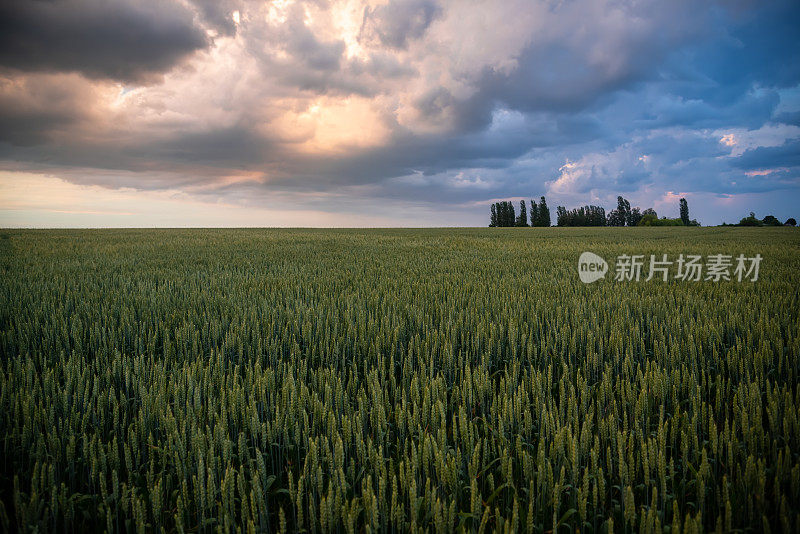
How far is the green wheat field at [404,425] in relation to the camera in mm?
1564

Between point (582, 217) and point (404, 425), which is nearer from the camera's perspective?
point (404, 425)

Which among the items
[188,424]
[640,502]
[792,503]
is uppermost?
[188,424]

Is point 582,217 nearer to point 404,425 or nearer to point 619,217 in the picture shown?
point 619,217

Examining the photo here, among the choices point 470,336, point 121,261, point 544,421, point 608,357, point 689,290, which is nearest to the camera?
point 544,421

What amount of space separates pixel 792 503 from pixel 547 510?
3.16 feet

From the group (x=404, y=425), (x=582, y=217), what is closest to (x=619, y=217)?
(x=582, y=217)

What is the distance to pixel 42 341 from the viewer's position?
3.94m

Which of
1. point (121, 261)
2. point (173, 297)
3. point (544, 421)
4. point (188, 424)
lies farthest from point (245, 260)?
point (544, 421)

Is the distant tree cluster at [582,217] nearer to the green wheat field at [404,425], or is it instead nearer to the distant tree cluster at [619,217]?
the distant tree cluster at [619,217]

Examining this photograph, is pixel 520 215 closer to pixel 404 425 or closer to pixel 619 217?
pixel 619 217

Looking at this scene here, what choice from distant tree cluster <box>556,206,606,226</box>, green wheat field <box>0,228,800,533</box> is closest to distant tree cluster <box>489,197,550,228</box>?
distant tree cluster <box>556,206,606,226</box>

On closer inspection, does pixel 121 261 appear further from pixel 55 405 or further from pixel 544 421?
pixel 544 421

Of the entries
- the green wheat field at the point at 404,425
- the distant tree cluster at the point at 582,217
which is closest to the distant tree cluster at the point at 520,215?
the distant tree cluster at the point at 582,217

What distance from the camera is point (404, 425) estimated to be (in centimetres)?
209
